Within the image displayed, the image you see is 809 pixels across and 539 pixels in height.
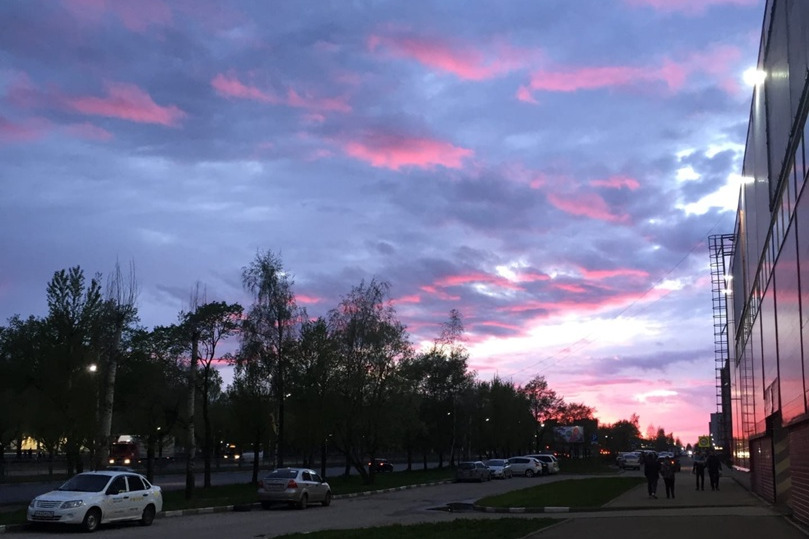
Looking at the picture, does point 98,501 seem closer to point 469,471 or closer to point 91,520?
point 91,520

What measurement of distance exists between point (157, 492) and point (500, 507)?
12.9 meters

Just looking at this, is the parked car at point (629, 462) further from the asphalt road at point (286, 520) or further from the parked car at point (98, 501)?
the parked car at point (98, 501)

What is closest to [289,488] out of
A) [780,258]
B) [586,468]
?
[780,258]

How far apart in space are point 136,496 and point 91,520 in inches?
86.2

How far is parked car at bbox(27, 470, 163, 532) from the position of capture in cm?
2275

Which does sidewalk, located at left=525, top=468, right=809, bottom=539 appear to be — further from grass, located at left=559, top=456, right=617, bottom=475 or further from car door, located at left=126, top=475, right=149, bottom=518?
grass, located at left=559, top=456, right=617, bottom=475

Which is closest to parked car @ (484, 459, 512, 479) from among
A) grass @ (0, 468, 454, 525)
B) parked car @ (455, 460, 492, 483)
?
parked car @ (455, 460, 492, 483)

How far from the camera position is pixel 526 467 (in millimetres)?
74438

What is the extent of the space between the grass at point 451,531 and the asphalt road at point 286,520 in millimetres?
2232

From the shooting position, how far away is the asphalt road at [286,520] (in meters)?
22.5

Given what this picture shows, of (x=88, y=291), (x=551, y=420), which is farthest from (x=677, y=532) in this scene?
(x=551, y=420)

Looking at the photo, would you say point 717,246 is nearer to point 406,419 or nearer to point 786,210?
point 406,419

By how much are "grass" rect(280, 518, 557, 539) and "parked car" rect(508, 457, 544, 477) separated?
2004 inches

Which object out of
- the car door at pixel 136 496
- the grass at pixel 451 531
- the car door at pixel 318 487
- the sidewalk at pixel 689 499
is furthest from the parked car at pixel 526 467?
the car door at pixel 136 496
